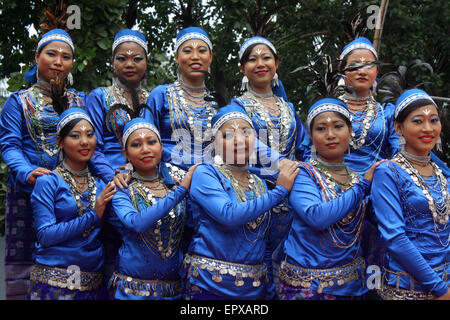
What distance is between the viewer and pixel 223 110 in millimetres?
4008

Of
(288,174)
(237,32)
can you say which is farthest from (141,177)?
(237,32)

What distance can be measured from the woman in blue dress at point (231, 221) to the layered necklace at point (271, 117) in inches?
25.1

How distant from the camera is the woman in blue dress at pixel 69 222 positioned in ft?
12.9

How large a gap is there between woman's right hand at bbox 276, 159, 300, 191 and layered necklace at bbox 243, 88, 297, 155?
79 cm

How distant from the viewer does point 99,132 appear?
4.77 meters

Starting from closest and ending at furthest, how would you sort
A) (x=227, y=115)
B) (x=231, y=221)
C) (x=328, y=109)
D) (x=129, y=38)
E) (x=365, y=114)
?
(x=231, y=221)
(x=328, y=109)
(x=227, y=115)
(x=365, y=114)
(x=129, y=38)

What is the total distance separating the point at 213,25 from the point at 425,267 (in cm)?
657

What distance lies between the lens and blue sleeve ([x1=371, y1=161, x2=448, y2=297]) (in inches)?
132

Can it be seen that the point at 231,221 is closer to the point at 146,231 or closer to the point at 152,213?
the point at 152,213

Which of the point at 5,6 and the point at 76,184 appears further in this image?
the point at 5,6

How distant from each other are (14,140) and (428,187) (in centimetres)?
314

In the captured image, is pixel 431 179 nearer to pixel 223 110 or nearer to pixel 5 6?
pixel 223 110

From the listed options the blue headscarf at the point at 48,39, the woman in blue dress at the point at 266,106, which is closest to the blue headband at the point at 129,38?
the blue headscarf at the point at 48,39

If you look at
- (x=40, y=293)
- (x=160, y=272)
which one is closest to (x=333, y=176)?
(x=160, y=272)
